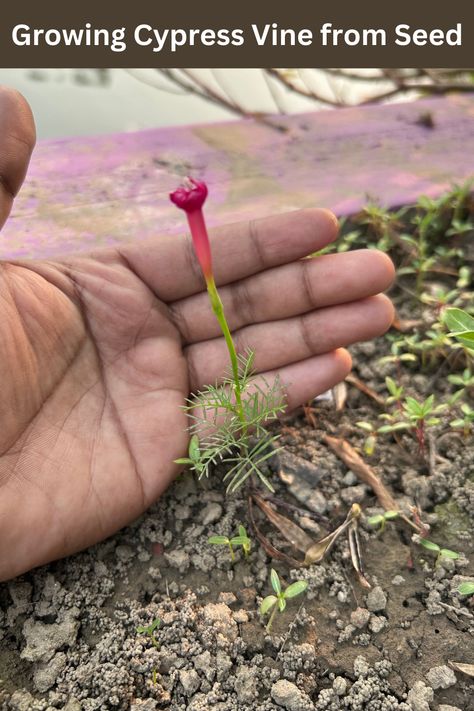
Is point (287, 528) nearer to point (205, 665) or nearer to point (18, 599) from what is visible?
point (205, 665)

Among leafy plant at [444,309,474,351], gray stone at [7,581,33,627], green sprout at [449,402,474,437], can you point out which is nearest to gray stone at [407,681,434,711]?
green sprout at [449,402,474,437]

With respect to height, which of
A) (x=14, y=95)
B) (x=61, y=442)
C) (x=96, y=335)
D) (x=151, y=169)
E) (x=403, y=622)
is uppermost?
(x=14, y=95)

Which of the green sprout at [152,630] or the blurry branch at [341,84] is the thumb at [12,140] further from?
the blurry branch at [341,84]

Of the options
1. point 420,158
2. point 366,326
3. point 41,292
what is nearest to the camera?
point 41,292

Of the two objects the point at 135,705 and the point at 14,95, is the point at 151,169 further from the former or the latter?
the point at 135,705

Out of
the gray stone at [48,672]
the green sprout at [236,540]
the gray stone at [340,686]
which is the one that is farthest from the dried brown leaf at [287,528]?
the gray stone at [48,672]

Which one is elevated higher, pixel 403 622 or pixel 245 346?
pixel 245 346

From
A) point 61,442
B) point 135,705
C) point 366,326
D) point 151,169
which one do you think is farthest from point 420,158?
point 135,705

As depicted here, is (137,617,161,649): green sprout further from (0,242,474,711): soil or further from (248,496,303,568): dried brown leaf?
(248,496,303,568): dried brown leaf
